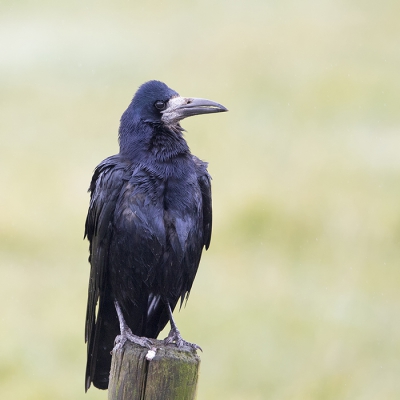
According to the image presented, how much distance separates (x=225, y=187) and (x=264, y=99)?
2.49 metres

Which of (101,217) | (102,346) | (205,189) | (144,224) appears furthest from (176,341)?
(205,189)

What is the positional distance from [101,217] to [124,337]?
3.07 feet

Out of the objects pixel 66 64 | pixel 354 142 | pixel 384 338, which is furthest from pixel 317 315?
pixel 66 64

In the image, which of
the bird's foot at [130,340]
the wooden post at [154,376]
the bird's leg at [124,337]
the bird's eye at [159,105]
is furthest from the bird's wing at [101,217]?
the wooden post at [154,376]

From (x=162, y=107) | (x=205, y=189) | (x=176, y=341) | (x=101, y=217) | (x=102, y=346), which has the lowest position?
(x=102, y=346)

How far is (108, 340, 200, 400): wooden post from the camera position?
15.8ft

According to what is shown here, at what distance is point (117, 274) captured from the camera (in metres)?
6.25

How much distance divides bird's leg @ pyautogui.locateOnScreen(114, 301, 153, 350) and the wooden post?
0.28 meters

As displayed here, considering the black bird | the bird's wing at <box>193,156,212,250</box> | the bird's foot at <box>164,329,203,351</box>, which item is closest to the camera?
the bird's foot at <box>164,329,203,351</box>

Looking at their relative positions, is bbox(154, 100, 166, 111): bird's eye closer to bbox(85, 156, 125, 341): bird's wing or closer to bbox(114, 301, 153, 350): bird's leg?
bbox(85, 156, 125, 341): bird's wing

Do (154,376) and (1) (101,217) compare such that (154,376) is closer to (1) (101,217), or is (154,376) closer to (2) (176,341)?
(2) (176,341)

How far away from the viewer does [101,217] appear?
20.3ft

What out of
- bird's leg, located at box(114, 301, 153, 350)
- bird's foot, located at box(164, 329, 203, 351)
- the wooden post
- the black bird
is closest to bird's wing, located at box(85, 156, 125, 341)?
the black bird

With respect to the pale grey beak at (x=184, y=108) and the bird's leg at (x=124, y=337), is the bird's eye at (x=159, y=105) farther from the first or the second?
the bird's leg at (x=124, y=337)
